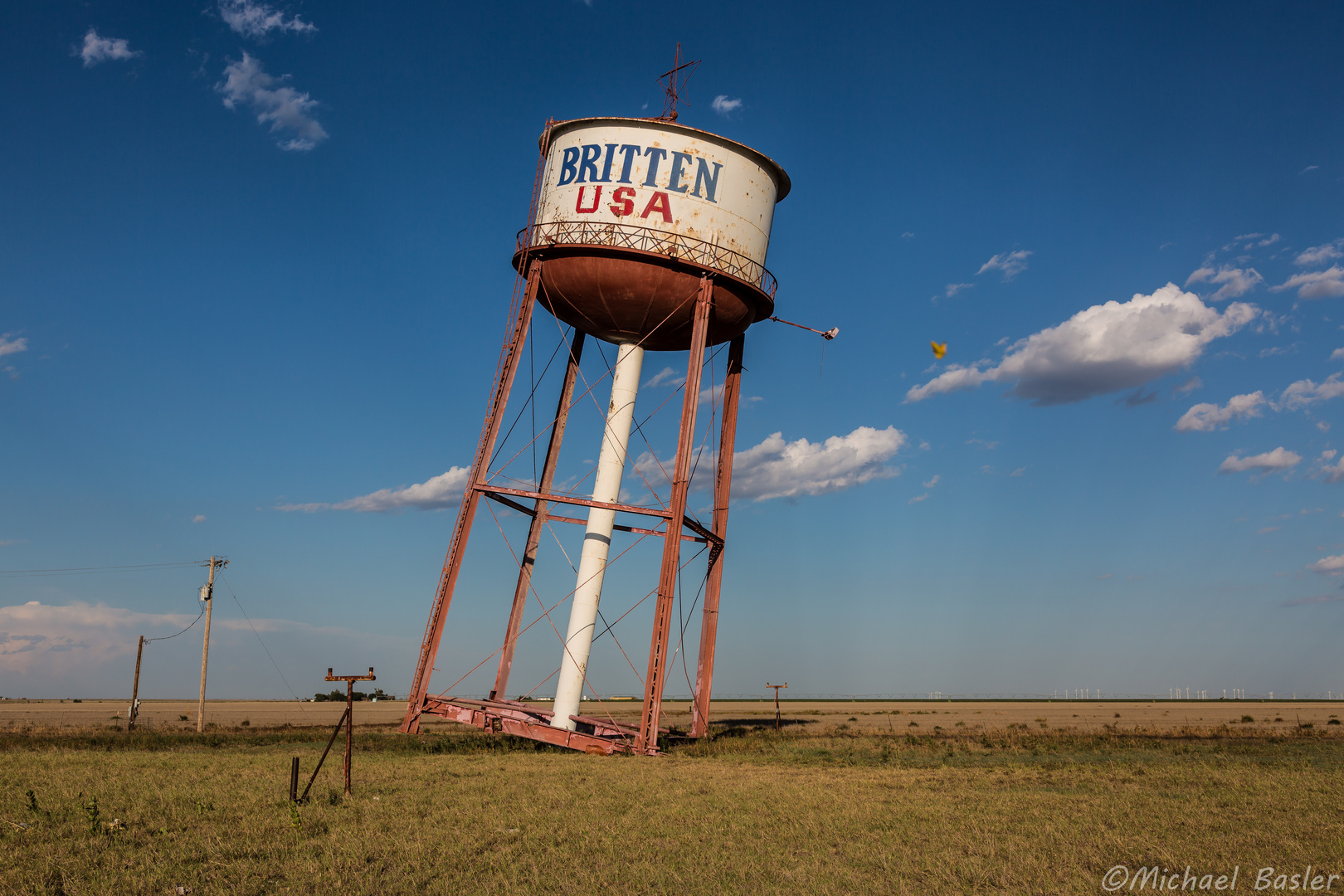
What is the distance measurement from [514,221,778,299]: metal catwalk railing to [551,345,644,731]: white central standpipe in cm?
337

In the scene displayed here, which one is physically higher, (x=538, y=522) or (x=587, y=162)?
(x=587, y=162)

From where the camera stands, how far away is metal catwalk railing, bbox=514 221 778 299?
883 inches

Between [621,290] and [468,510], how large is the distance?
6520mm

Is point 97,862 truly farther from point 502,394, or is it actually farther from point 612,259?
point 612,259

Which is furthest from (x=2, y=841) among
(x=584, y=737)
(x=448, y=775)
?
(x=584, y=737)

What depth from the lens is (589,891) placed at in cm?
889

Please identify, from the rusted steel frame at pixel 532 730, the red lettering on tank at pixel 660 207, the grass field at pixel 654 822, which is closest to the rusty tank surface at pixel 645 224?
the red lettering on tank at pixel 660 207

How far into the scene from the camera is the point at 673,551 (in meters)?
22.2

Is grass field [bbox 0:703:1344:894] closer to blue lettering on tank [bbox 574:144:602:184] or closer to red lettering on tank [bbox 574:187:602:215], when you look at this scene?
red lettering on tank [bbox 574:187:602:215]

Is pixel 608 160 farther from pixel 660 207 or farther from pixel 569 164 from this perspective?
pixel 660 207

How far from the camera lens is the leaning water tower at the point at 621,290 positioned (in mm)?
22000

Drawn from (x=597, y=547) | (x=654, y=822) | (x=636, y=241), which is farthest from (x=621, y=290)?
(x=654, y=822)

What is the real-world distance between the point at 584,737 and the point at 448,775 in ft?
16.1

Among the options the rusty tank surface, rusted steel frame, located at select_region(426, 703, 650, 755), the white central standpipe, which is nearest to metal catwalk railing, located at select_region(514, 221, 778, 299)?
the rusty tank surface
